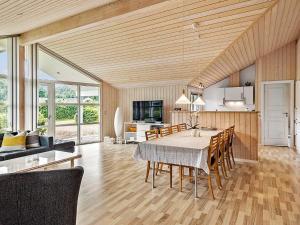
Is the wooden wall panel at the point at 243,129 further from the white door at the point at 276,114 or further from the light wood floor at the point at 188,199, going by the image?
the white door at the point at 276,114

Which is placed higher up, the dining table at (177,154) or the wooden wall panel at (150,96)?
the wooden wall panel at (150,96)

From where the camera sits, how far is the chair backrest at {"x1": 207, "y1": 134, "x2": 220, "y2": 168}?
2961 millimetres

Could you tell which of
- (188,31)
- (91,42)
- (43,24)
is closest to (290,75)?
(188,31)

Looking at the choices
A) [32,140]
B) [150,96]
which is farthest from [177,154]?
[150,96]

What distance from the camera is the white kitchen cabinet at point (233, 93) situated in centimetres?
804

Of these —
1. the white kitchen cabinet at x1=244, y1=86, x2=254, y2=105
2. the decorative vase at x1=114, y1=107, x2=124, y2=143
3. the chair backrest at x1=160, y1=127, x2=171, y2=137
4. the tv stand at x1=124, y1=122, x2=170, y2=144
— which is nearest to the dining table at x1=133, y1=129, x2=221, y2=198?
the chair backrest at x1=160, y1=127, x2=171, y2=137

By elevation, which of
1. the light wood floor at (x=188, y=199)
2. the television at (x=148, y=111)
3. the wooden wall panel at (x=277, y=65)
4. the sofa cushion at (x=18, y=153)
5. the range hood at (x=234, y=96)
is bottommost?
the light wood floor at (x=188, y=199)

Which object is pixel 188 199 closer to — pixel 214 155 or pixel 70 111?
pixel 214 155

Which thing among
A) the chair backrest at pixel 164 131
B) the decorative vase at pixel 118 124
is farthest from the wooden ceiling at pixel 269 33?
the decorative vase at pixel 118 124

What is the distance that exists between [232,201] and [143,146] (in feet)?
4.79

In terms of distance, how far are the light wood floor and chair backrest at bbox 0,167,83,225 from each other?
1171mm

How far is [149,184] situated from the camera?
11.6 ft

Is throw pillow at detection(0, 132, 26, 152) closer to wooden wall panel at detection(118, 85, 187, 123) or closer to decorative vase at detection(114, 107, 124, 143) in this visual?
decorative vase at detection(114, 107, 124, 143)

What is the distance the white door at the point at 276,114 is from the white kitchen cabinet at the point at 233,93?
0.92 m
